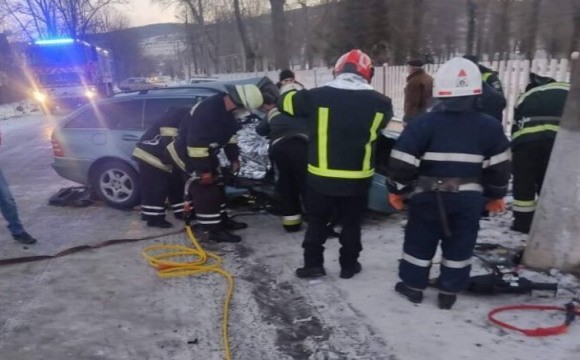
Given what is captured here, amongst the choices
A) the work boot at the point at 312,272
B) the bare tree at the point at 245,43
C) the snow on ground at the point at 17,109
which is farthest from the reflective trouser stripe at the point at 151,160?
the snow on ground at the point at 17,109

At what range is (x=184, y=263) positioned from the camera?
4.71 m

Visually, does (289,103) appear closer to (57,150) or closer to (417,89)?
(417,89)

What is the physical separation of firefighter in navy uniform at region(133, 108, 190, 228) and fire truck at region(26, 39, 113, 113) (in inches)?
788

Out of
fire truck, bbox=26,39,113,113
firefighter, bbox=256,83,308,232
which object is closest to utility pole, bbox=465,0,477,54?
firefighter, bbox=256,83,308,232

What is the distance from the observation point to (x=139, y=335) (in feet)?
11.3

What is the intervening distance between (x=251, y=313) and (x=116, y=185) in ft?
12.0

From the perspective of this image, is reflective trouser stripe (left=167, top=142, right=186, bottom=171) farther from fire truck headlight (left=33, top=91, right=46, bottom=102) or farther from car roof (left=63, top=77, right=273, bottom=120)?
fire truck headlight (left=33, top=91, right=46, bottom=102)

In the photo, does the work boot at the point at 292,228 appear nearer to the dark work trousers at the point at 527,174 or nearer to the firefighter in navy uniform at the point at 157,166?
the firefighter in navy uniform at the point at 157,166

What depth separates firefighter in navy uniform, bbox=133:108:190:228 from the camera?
5.74 metres

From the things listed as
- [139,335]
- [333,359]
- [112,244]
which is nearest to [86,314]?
[139,335]

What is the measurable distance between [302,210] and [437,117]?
248 centimetres

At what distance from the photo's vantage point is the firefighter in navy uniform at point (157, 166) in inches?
226

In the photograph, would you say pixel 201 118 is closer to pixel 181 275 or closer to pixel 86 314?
pixel 181 275

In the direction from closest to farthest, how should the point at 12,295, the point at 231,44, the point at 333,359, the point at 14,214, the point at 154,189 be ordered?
the point at 333,359 → the point at 12,295 → the point at 14,214 → the point at 154,189 → the point at 231,44
